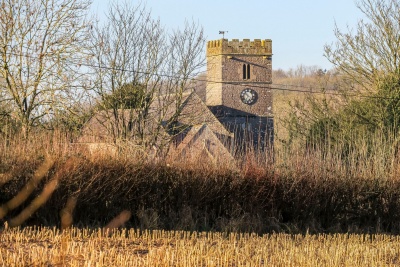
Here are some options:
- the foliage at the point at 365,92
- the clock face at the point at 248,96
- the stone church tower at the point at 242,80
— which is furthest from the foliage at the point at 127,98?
the clock face at the point at 248,96

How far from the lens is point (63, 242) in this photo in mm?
12688

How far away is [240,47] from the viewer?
240 feet

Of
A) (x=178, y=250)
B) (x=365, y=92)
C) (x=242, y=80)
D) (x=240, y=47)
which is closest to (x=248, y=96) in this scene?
(x=242, y=80)

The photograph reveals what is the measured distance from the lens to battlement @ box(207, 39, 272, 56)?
72.3 meters

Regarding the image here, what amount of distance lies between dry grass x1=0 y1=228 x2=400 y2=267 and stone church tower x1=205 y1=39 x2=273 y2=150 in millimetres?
54618

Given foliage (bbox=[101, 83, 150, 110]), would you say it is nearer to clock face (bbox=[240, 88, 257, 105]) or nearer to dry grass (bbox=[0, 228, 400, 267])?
dry grass (bbox=[0, 228, 400, 267])

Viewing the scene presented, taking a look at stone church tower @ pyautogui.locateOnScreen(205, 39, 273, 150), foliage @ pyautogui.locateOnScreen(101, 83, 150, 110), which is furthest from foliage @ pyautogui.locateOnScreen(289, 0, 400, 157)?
stone church tower @ pyautogui.locateOnScreen(205, 39, 273, 150)

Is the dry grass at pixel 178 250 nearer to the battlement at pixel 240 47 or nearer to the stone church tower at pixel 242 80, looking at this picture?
the stone church tower at pixel 242 80

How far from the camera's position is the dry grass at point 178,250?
35.6ft

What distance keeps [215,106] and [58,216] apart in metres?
53.3

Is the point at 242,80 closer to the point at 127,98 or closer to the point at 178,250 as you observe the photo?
the point at 127,98

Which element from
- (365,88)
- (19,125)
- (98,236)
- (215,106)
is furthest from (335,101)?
(215,106)

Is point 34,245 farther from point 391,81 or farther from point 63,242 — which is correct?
point 391,81

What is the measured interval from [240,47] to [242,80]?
3434 millimetres
